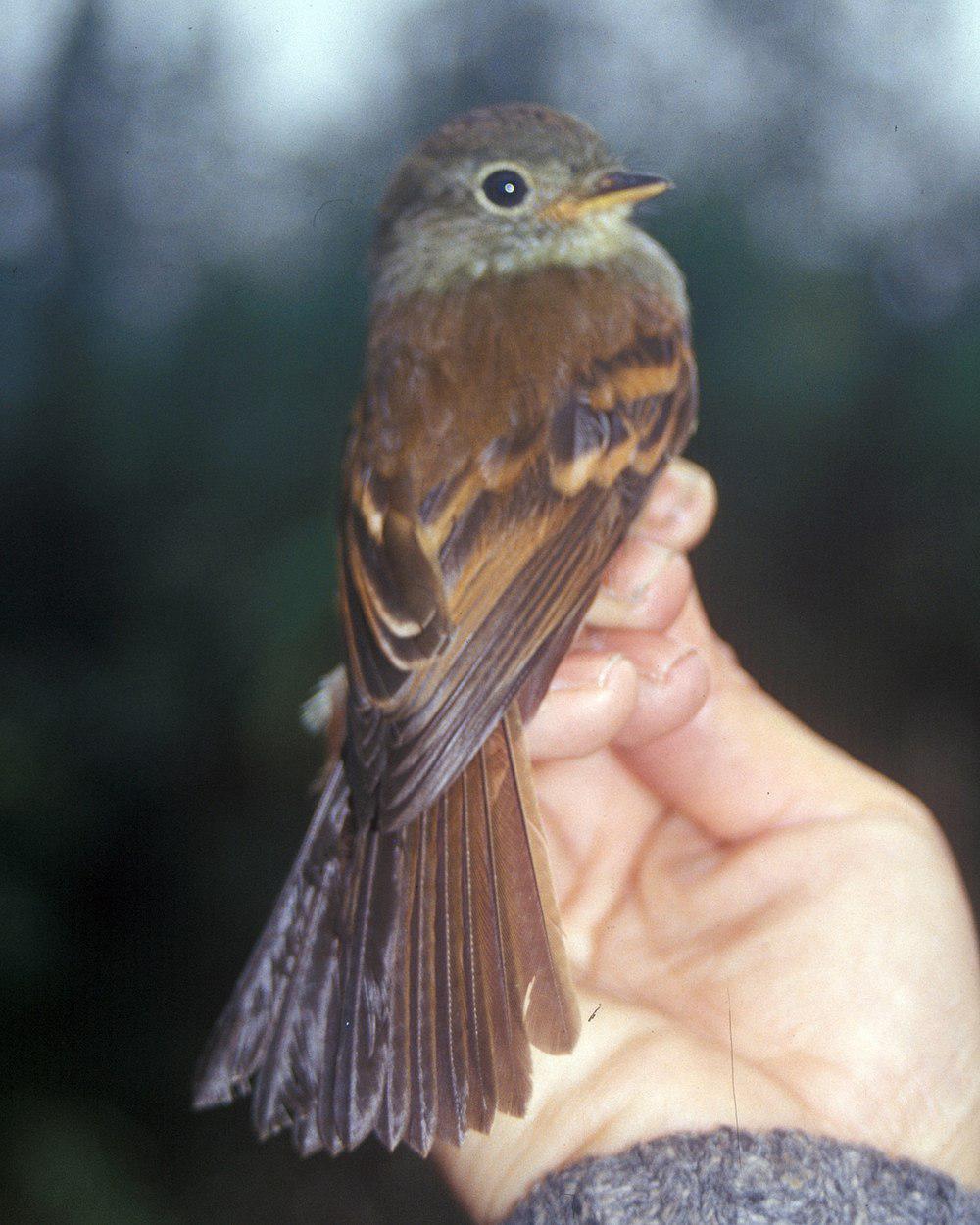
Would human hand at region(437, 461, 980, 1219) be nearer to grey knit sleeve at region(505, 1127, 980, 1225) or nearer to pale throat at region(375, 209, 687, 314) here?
grey knit sleeve at region(505, 1127, 980, 1225)

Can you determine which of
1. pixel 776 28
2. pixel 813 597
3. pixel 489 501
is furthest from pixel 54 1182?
pixel 776 28

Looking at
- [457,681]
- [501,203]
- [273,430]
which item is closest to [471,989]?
[457,681]

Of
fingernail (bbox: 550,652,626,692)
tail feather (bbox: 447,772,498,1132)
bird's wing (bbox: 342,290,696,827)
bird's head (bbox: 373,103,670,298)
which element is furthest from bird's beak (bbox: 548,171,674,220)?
tail feather (bbox: 447,772,498,1132)

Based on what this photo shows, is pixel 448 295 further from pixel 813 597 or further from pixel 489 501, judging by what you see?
pixel 813 597

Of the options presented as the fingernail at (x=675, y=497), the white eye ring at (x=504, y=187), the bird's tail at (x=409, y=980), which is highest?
the white eye ring at (x=504, y=187)

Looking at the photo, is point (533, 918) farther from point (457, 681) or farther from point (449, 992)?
point (457, 681)

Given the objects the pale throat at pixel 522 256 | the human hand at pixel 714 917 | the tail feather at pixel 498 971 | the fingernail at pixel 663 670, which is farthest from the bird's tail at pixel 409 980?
the pale throat at pixel 522 256

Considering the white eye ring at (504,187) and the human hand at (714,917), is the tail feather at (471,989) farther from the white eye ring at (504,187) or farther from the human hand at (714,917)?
the white eye ring at (504,187)

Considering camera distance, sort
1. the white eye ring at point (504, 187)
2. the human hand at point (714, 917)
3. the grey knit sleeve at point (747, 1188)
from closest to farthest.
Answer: the grey knit sleeve at point (747, 1188)
the human hand at point (714, 917)
the white eye ring at point (504, 187)
